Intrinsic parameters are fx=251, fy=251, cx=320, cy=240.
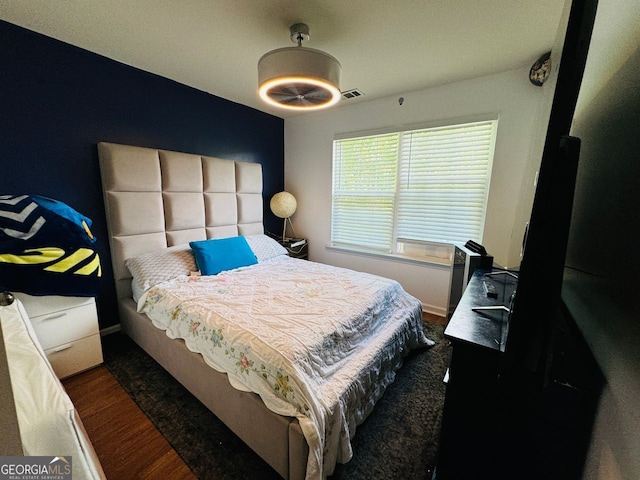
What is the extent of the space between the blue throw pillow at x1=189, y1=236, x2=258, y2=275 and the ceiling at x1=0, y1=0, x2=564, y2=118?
1612 millimetres

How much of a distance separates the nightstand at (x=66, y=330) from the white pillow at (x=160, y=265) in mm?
353

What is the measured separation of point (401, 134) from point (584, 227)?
7.22 feet

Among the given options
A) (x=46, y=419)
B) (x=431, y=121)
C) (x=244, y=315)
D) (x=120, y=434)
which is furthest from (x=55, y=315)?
(x=431, y=121)

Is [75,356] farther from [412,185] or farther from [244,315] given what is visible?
[412,185]

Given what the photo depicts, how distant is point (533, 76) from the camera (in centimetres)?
207

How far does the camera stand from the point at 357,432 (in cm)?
144

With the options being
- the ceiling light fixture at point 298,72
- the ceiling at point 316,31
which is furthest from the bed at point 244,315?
the ceiling light fixture at point 298,72

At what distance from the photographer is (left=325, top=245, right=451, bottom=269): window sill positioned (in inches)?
110

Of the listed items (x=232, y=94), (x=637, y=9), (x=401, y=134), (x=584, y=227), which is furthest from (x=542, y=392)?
(x=232, y=94)

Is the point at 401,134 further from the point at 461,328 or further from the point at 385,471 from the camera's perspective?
the point at 385,471

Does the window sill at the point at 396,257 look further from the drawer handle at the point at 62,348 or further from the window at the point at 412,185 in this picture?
the drawer handle at the point at 62,348

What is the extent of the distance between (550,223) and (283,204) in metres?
3.15

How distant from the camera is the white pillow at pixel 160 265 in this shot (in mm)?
2094

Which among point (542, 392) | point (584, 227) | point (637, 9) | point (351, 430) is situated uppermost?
point (637, 9)
